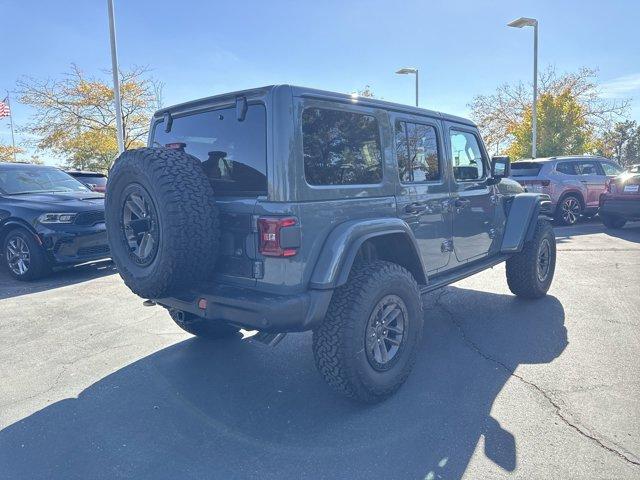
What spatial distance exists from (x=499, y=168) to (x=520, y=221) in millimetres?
671

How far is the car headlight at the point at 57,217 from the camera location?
20.7ft

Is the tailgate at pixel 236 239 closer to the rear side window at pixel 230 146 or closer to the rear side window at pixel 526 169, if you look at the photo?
the rear side window at pixel 230 146

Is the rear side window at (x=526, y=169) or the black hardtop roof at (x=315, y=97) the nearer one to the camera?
the black hardtop roof at (x=315, y=97)

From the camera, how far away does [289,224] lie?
103 inches

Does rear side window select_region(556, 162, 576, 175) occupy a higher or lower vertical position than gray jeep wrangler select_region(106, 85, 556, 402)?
higher

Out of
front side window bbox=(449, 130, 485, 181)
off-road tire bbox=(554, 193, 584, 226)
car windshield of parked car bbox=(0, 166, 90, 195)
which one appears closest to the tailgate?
front side window bbox=(449, 130, 485, 181)

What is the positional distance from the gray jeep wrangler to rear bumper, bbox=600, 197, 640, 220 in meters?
8.57

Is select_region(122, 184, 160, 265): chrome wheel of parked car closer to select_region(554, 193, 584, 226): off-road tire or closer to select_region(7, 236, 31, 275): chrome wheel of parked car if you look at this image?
select_region(7, 236, 31, 275): chrome wheel of parked car

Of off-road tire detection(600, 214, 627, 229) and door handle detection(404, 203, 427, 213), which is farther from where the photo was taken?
off-road tire detection(600, 214, 627, 229)

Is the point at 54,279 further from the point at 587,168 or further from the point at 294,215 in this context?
the point at 587,168

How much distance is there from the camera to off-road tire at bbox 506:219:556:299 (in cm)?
502

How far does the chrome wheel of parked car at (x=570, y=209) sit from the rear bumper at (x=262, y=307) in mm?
10848

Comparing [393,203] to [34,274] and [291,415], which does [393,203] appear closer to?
[291,415]

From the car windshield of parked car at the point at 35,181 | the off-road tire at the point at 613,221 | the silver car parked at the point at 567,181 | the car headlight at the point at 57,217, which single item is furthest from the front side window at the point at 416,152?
the off-road tire at the point at 613,221
